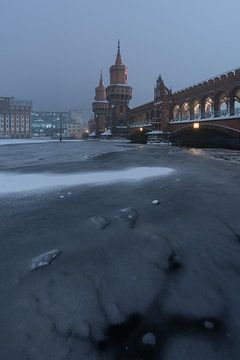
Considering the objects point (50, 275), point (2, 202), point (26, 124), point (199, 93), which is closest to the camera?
point (50, 275)

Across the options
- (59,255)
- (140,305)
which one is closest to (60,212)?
(59,255)

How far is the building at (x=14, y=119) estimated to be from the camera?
132375 millimetres

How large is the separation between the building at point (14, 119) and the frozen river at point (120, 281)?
137 meters

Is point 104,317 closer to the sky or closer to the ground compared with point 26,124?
closer to the ground

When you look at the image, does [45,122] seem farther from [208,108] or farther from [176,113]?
[208,108]

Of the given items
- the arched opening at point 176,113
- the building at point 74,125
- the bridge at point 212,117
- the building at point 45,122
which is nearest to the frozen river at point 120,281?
the bridge at point 212,117

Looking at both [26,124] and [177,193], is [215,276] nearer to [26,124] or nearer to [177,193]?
[177,193]

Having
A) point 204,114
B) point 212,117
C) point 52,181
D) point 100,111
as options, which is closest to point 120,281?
point 52,181

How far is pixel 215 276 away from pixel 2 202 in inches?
196

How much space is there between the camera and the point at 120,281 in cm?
330

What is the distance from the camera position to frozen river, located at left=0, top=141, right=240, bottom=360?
7.71 feet

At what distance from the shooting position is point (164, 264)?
3689 mm

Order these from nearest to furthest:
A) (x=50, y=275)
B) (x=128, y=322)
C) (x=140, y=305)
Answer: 1. (x=128, y=322)
2. (x=140, y=305)
3. (x=50, y=275)

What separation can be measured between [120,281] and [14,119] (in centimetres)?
14263
